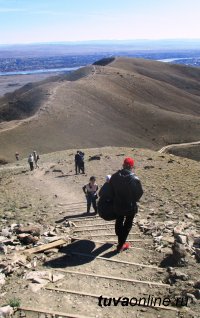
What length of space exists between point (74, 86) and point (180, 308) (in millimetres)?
80761

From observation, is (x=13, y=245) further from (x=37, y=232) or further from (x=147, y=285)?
(x=147, y=285)

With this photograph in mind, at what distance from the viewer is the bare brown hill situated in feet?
188

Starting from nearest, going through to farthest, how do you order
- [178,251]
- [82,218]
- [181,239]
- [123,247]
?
1. [178,251]
2. [181,239]
3. [123,247]
4. [82,218]

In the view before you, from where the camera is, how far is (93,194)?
13891 millimetres

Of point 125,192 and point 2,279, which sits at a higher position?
point 125,192

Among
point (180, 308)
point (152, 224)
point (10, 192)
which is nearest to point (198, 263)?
point (180, 308)

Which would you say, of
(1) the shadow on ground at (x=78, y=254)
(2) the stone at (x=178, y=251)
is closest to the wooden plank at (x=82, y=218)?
(1) the shadow on ground at (x=78, y=254)

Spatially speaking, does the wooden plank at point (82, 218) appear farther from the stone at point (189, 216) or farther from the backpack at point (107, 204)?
the backpack at point (107, 204)

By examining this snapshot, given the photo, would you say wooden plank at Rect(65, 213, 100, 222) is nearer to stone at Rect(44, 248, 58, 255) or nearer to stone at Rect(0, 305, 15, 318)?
stone at Rect(44, 248, 58, 255)

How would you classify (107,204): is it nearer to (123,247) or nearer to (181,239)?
(123,247)

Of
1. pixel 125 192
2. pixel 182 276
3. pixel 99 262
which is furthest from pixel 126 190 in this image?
pixel 182 276

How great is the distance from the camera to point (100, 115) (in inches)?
2881

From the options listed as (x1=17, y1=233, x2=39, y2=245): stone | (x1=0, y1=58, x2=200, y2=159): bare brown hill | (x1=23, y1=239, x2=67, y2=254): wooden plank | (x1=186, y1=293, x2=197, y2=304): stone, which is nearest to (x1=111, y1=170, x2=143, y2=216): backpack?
(x1=23, y1=239, x2=67, y2=254): wooden plank

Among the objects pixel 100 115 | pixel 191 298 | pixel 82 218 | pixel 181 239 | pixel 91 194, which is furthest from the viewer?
pixel 100 115
